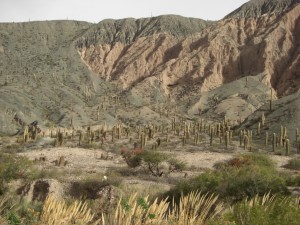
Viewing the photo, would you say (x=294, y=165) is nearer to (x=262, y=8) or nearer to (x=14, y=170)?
(x=14, y=170)

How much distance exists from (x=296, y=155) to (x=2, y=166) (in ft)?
101

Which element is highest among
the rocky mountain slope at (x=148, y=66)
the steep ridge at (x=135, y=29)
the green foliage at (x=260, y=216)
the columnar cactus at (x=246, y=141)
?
the steep ridge at (x=135, y=29)

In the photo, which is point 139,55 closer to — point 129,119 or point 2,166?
point 129,119

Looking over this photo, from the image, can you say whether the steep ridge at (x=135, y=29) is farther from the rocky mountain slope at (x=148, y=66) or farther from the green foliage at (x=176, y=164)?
the green foliage at (x=176, y=164)

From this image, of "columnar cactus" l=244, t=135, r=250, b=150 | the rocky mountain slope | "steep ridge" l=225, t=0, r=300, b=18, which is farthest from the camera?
"steep ridge" l=225, t=0, r=300, b=18

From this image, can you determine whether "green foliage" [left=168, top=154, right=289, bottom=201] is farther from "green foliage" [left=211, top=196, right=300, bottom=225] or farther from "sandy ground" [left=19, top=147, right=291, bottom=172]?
"sandy ground" [left=19, top=147, right=291, bottom=172]

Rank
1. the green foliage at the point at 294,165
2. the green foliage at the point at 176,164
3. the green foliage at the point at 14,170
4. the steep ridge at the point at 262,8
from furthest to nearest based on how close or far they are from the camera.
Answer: the steep ridge at the point at 262,8
the green foliage at the point at 294,165
the green foliage at the point at 176,164
the green foliage at the point at 14,170

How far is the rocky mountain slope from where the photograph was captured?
9062 centimetres

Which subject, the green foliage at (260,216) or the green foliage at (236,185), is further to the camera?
the green foliage at (236,185)

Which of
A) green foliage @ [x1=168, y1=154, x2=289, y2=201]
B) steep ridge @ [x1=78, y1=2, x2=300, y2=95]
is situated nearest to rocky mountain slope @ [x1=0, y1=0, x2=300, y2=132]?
steep ridge @ [x1=78, y1=2, x2=300, y2=95]

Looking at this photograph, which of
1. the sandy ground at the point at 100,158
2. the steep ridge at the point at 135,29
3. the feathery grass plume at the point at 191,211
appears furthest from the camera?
the steep ridge at the point at 135,29

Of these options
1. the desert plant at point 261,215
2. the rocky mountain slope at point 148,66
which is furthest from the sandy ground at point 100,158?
the rocky mountain slope at point 148,66

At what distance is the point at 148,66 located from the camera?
127 m

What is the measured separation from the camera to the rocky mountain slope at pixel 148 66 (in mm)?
90625
